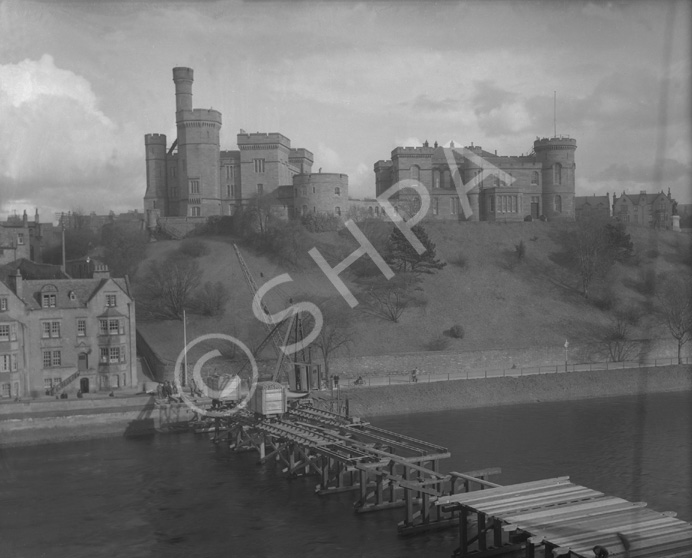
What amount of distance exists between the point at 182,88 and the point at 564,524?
2138 inches

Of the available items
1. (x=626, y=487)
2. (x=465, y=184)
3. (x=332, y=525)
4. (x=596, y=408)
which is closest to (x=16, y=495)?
(x=332, y=525)

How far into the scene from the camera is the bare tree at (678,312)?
134 feet

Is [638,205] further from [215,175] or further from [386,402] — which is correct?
[386,402]

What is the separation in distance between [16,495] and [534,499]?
14.8 meters

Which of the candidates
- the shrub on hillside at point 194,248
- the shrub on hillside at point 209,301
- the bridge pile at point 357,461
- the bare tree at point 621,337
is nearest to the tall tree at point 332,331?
the shrub on hillside at point 209,301

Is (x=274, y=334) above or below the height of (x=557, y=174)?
below

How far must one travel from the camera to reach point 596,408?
33562 millimetres

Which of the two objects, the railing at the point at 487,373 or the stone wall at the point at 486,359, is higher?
the stone wall at the point at 486,359

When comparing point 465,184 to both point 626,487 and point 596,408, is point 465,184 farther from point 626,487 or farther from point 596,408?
point 626,487

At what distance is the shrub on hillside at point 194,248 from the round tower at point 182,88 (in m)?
15.3

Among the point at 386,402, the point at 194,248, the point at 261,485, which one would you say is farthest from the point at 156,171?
the point at 261,485

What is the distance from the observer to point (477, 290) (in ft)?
161

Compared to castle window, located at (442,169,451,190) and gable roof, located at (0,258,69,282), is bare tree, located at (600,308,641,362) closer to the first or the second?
castle window, located at (442,169,451,190)

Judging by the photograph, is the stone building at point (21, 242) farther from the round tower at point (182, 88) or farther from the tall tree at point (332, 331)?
the tall tree at point (332, 331)
